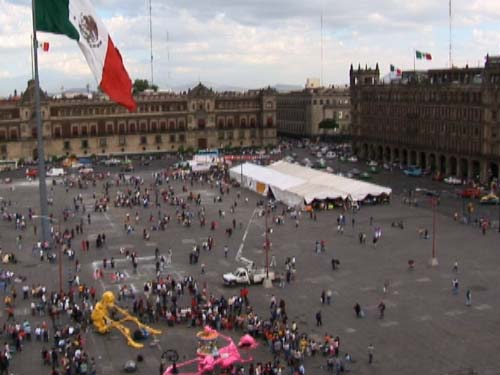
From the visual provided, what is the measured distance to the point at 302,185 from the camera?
77938 millimetres

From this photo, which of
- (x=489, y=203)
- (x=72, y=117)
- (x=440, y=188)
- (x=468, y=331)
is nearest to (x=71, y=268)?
(x=468, y=331)

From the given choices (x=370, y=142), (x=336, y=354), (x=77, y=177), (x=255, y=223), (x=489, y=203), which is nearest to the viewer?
(x=336, y=354)

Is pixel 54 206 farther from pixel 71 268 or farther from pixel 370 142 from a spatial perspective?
pixel 370 142

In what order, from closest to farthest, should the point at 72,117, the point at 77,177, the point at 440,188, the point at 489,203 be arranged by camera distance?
the point at 489,203 → the point at 440,188 → the point at 77,177 → the point at 72,117

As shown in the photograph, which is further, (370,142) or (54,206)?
(370,142)

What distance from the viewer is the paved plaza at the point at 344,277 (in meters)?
33.7

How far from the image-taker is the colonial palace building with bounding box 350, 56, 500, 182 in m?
87.5

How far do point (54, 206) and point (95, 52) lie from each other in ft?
162

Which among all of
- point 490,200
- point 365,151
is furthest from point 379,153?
point 490,200

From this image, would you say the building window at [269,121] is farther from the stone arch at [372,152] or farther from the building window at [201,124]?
the stone arch at [372,152]

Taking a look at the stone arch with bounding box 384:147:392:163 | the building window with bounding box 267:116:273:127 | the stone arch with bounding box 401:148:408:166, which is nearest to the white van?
the building window with bounding box 267:116:273:127

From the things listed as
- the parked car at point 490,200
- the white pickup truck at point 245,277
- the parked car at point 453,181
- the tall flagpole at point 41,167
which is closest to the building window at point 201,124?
the parked car at point 453,181

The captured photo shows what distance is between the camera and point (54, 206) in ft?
261

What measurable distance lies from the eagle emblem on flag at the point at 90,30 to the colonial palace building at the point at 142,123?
96821 mm
